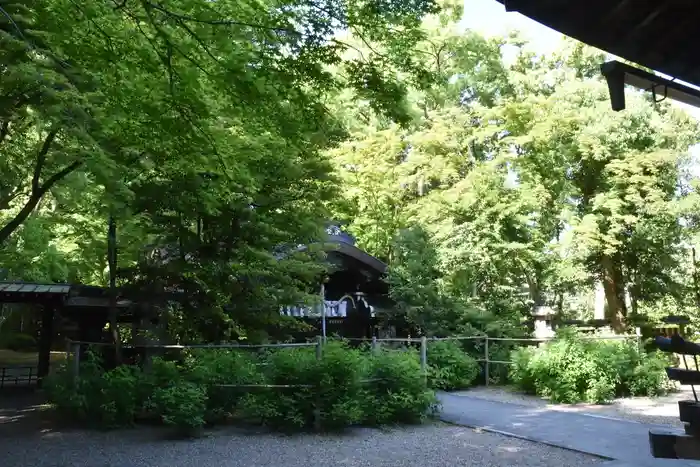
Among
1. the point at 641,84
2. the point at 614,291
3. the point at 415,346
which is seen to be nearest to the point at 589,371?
the point at 415,346

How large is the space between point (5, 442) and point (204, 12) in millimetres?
6548

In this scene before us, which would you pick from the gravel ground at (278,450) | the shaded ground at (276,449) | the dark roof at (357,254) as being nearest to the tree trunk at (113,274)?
the shaded ground at (276,449)

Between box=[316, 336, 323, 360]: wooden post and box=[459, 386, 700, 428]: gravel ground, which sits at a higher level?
box=[316, 336, 323, 360]: wooden post

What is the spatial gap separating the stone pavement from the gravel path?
333 mm

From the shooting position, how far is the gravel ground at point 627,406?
30.9 ft

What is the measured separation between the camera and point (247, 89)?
550 cm

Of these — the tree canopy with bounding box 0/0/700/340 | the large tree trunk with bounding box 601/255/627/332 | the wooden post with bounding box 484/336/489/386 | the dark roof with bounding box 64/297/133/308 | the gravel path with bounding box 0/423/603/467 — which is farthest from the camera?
the large tree trunk with bounding box 601/255/627/332

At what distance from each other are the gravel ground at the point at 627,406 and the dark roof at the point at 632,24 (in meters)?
7.47

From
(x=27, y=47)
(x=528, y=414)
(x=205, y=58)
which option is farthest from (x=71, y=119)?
(x=528, y=414)

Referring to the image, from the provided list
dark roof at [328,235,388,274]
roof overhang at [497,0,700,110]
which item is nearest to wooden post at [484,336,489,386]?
dark roof at [328,235,388,274]

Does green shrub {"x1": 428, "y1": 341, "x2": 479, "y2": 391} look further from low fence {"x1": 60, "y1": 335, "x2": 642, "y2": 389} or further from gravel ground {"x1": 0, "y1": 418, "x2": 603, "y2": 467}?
gravel ground {"x1": 0, "y1": 418, "x2": 603, "y2": 467}

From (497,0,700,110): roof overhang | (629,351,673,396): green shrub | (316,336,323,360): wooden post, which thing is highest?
(497,0,700,110): roof overhang

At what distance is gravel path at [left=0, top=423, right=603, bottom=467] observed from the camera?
267 inches

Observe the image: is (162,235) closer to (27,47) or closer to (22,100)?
(22,100)
